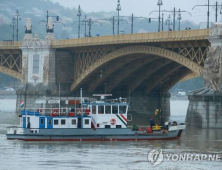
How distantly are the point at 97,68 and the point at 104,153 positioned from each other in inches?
1627

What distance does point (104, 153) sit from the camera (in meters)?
68.2

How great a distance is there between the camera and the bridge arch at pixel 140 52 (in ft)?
296

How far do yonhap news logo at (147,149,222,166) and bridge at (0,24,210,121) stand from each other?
31.5 meters

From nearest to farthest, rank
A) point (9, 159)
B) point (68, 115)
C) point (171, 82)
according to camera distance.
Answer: point (9, 159), point (68, 115), point (171, 82)

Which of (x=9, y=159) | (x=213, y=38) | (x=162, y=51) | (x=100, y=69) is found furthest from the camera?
(x=100, y=69)

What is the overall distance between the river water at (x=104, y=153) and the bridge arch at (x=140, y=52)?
910 centimetres

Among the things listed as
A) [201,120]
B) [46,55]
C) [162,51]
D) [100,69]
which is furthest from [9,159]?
[46,55]

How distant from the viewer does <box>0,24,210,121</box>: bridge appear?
4163 inches

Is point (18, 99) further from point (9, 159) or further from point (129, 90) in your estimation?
point (9, 159)

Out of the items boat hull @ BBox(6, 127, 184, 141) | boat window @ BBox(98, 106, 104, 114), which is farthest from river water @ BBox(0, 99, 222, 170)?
boat window @ BBox(98, 106, 104, 114)

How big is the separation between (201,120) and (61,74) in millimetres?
37024

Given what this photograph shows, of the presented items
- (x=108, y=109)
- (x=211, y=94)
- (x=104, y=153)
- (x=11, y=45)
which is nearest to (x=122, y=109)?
(x=108, y=109)

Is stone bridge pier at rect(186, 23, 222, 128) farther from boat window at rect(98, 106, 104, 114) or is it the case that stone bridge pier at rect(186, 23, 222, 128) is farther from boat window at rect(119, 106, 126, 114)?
boat window at rect(98, 106, 104, 114)

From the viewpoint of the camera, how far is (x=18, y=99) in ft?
405
